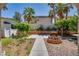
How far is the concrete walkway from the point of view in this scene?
415cm

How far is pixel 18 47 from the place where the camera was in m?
4.16

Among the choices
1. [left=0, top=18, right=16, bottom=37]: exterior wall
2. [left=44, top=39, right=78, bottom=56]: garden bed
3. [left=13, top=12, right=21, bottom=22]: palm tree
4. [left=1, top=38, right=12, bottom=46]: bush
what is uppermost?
[left=13, top=12, right=21, bottom=22]: palm tree

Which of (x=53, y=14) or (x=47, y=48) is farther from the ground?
(x=53, y=14)

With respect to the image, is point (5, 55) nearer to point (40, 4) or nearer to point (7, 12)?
point (7, 12)

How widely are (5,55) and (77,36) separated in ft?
4.83

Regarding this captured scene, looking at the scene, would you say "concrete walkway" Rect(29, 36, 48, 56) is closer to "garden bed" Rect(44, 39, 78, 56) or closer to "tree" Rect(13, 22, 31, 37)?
"garden bed" Rect(44, 39, 78, 56)

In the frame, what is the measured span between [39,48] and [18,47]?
0.42 meters

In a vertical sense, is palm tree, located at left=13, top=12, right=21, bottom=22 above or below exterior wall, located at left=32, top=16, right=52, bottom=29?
above

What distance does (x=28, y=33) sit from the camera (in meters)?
4.12

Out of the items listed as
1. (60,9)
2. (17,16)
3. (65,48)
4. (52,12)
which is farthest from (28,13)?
(65,48)

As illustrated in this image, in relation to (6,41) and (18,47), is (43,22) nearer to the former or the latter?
(18,47)

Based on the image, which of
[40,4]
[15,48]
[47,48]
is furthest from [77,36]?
[15,48]

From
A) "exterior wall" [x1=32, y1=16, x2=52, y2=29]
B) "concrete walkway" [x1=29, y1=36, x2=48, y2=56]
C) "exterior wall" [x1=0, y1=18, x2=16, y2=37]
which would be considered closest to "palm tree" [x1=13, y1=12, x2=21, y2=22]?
"exterior wall" [x1=0, y1=18, x2=16, y2=37]

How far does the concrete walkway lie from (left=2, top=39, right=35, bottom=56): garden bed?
0.08 m
